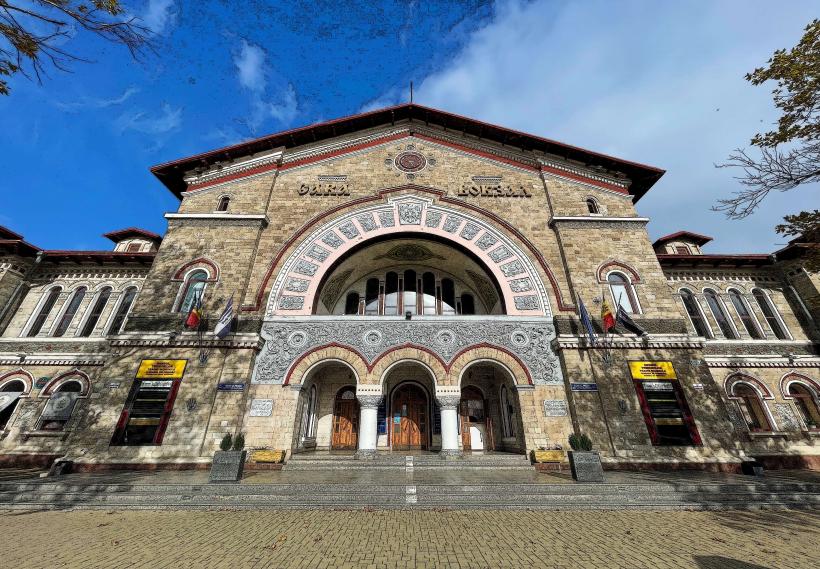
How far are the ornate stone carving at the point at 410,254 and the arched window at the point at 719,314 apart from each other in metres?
12.8

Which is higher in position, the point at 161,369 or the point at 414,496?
the point at 161,369

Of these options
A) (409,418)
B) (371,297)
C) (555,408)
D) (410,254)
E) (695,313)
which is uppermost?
(410,254)

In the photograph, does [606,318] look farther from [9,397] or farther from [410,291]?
[9,397]

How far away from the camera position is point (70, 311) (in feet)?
50.3

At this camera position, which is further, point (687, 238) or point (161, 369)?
point (687, 238)

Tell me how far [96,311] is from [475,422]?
58.3 feet

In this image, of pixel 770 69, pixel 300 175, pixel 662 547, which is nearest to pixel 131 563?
pixel 662 547

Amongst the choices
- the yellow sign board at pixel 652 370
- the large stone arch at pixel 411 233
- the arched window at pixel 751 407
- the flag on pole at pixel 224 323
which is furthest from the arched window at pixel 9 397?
the arched window at pixel 751 407

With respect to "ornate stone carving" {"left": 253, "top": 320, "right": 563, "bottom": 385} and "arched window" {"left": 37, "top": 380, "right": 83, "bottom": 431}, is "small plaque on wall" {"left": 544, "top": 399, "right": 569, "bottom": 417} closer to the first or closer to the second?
"ornate stone carving" {"left": 253, "top": 320, "right": 563, "bottom": 385}

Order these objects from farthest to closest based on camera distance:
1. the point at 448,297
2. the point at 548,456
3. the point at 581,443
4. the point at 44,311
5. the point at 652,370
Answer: the point at 448,297, the point at 44,311, the point at 652,370, the point at 548,456, the point at 581,443

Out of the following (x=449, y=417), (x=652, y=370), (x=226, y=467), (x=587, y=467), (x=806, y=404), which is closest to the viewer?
(x=226, y=467)

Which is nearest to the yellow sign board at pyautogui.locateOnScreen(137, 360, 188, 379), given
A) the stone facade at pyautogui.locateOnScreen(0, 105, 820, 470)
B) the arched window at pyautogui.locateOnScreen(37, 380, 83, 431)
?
the stone facade at pyautogui.locateOnScreen(0, 105, 820, 470)

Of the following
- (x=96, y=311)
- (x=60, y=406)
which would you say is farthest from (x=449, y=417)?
(x=96, y=311)

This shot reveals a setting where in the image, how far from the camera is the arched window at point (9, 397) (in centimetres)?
1355
